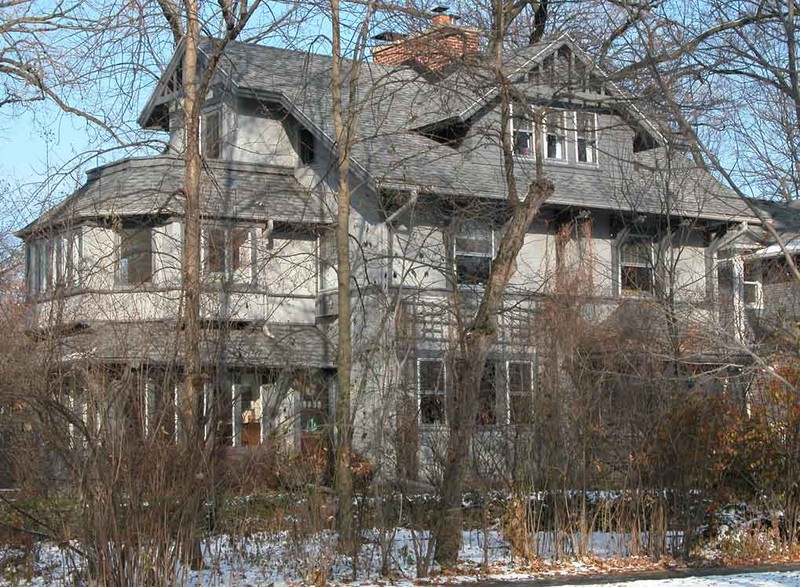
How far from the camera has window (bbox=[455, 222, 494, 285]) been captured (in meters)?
24.4

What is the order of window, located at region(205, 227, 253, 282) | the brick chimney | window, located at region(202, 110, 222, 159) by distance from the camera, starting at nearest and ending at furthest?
the brick chimney < window, located at region(205, 227, 253, 282) < window, located at region(202, 110, 222, 159)

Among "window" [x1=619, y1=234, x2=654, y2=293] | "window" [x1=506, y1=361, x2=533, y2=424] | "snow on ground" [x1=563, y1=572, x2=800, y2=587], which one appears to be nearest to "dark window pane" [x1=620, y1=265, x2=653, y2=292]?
"window" [x1=619, y1=234, x2=654, y2=293]

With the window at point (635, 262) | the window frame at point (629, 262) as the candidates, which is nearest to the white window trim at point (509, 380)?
the window frame at point (629, 262)

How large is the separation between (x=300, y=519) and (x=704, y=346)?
315 inches

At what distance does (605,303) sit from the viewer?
23562mm

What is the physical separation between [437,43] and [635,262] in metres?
14.0

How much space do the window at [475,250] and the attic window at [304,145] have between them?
439 centimetres

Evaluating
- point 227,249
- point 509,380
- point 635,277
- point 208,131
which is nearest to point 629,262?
point 635,277

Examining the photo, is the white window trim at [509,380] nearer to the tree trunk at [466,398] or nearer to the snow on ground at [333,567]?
the tree trunk at [466,398]

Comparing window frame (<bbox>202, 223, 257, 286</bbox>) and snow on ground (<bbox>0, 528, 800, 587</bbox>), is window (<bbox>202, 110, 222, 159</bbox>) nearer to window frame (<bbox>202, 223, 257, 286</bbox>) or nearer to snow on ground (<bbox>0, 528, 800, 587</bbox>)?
window frame (<bbox>202, 223, 257, 286</bbox>)

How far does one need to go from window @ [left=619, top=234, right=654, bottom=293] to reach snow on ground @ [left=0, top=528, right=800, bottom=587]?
1453 centimetres

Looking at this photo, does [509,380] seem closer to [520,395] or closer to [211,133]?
[520,395]

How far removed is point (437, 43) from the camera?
14594mm

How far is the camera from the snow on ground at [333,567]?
449 inches
